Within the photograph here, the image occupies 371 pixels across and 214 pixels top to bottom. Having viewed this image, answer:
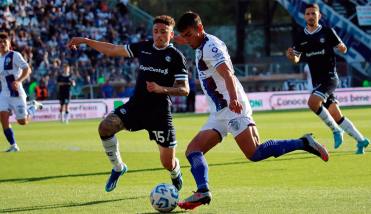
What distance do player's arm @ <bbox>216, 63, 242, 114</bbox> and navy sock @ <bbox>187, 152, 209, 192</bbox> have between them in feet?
2.48

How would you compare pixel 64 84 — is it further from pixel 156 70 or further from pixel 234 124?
pixel 234 124

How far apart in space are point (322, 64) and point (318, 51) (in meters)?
0.28

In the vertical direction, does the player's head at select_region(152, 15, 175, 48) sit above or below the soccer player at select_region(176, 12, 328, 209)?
above

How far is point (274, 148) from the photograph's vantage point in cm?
962

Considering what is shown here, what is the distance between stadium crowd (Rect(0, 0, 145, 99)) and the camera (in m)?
38.9

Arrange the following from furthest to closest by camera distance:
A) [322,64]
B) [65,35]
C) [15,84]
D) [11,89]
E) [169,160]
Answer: [65,35]
[11,89]
[15,84]
[322,64]
[169,160]

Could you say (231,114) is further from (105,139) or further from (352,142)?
(352,142)

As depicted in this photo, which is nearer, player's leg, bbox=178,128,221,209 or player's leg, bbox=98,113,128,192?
player's leg, bbox=178,128,221,209

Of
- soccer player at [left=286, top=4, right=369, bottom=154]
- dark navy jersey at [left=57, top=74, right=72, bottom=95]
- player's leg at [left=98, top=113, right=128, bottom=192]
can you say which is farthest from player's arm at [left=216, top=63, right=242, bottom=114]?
dark navy jersey at [left=57, top=74, right=72, bottom=95]

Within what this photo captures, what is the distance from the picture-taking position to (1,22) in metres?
40.1

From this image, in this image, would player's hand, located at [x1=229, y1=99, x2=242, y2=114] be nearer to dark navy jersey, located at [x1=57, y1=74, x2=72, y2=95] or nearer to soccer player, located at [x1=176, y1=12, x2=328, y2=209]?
soccer player, located at [x1=176, y1=12, x2=328, y2=209]

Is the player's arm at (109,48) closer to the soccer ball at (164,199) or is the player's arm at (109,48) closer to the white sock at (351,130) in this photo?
the soccer ball at (164,199)

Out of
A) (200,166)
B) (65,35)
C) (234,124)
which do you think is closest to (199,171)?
(200,166)

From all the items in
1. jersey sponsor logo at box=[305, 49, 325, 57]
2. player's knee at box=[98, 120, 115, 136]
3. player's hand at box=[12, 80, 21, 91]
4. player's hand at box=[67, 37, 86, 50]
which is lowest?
player's hand at box=[12, 80, 21, 91]
